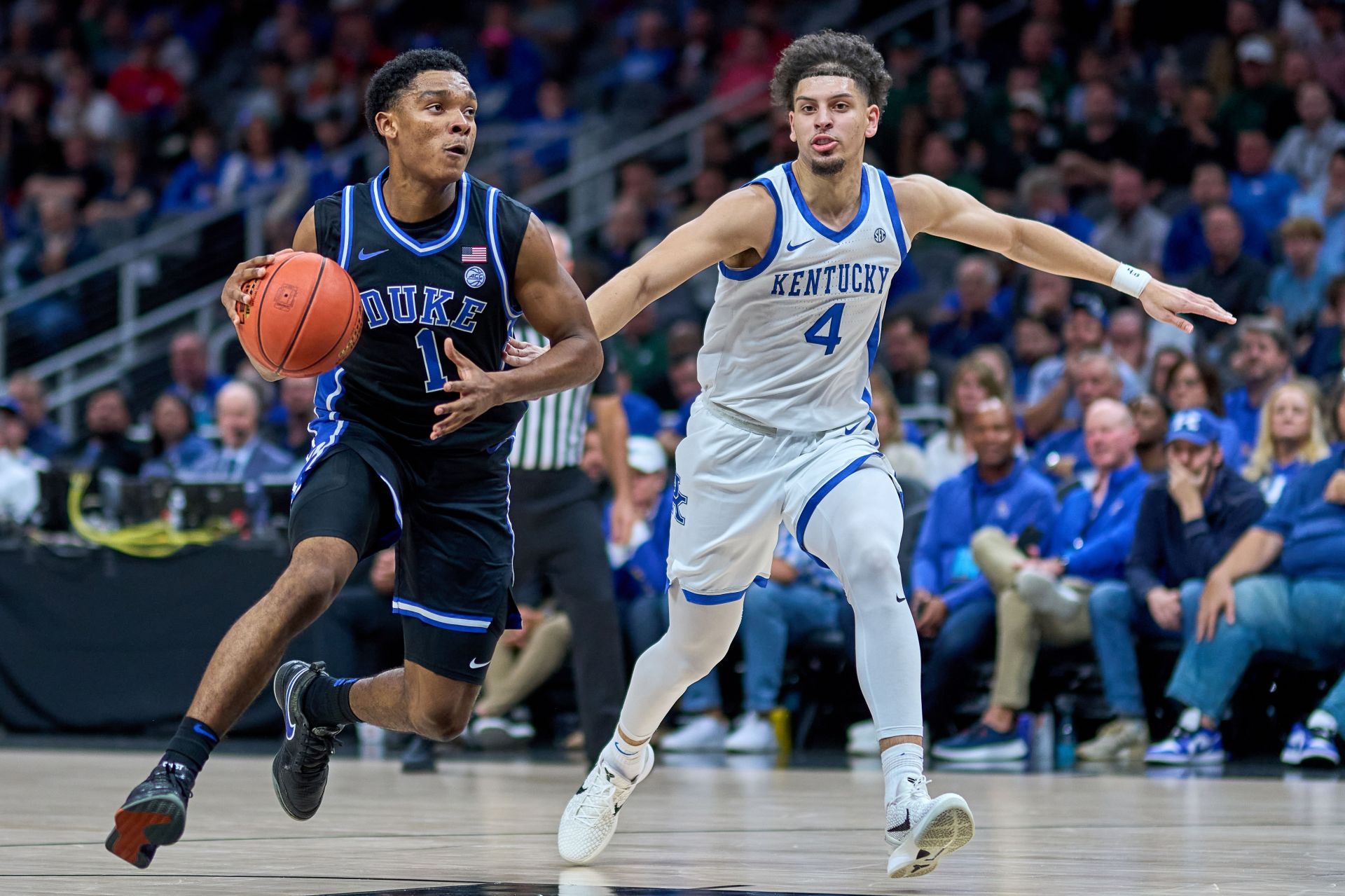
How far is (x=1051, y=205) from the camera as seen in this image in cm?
1180

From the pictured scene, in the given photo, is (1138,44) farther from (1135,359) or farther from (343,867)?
(343,867)

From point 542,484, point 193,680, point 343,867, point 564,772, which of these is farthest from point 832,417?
point 193,680

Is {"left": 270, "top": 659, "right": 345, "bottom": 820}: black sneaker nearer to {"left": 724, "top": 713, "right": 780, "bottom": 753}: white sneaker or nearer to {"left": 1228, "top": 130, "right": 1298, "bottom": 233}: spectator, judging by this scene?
A: {"left": 724, "top": 713, "right": 780, "bottom": 753}: white sneaker

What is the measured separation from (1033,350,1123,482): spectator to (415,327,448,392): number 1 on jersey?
16.5 feet

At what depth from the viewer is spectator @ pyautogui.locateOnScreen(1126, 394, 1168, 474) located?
347 inches

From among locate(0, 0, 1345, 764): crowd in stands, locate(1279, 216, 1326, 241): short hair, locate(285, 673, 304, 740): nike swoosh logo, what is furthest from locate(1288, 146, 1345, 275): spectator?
locate(285, 673, 304, 740): nike swoosh logo

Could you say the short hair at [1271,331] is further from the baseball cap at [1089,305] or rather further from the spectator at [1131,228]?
the spectator at [1131,228]

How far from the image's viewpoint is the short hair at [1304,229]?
10258 millimetres

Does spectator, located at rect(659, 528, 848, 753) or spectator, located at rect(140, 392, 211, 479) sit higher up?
spectator, located at rect(140, 392, 211, 479)

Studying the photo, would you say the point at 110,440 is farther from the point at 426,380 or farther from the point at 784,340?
the point at 784,340

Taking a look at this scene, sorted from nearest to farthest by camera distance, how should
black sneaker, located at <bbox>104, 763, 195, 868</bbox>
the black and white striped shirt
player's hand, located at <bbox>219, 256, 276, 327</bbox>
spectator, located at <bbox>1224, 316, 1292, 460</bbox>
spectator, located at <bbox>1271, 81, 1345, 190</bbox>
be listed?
black sneaker, located at <bbox>104, 763, 195, 868</bbox> < player's hand, located at <bbox>219, 256, 276, 327</bbox> < the black and white striped shirt < spectator, located at <bbox>1224, 316, 1292, 460</bbox> < spectator, located at <bbox>1271, 81, 1345, 190</bbox>

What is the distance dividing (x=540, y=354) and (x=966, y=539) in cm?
463

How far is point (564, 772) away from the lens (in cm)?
795

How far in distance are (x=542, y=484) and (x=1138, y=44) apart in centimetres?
807
